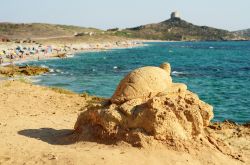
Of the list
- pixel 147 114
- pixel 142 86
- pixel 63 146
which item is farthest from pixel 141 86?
pixel 63 146

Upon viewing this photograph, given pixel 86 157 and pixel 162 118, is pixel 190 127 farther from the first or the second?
pixel 86 157

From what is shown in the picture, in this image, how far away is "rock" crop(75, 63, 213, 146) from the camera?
1244 cm

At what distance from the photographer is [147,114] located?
12.4 meters

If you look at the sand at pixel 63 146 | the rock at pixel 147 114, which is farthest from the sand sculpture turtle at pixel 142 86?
the sand at pixel 63 146

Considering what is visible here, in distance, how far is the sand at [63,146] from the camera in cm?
1184

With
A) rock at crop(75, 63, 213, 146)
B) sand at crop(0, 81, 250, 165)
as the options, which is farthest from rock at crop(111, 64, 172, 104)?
sand at crop(0, 81, 250, 165)

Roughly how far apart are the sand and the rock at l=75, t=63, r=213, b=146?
0.40m

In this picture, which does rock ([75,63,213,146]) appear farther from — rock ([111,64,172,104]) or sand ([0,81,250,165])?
sand ([0,81,250,165])

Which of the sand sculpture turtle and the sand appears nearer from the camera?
the sand

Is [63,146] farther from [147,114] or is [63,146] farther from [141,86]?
[141,86]

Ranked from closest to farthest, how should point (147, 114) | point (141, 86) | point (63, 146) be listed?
point (147, 114)
point (63, 146)
point (141, 86)

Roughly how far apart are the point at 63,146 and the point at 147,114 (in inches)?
111

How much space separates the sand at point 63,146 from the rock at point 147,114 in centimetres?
40

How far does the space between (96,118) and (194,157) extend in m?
3.21
